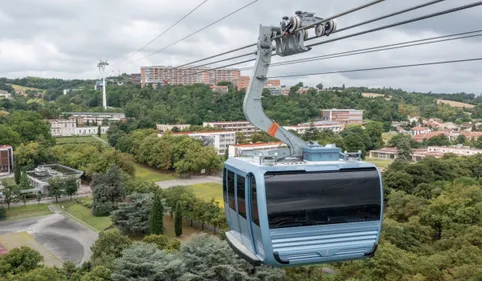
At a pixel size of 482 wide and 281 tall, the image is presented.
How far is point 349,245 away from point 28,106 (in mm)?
82297

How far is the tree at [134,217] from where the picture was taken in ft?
71.9

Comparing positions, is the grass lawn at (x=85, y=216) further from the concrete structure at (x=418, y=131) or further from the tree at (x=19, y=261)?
the concrete structure at (x=418, y=131)

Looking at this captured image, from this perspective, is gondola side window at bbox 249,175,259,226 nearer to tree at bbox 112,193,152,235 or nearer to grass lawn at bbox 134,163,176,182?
tree at bbox 112,193,152,235

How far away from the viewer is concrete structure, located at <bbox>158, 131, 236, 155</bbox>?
1860 inches

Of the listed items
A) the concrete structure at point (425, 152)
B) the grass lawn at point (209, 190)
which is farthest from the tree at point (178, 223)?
the concrete structure at point (425, 152)

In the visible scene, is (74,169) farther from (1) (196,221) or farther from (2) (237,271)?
(2) (237,271)

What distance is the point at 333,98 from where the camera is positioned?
8462cm

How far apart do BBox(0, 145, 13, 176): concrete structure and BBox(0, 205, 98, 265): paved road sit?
15.9 m

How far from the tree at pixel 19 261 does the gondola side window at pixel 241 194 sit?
10883 millimetres

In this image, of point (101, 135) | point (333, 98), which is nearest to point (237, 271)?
point (101, 135)

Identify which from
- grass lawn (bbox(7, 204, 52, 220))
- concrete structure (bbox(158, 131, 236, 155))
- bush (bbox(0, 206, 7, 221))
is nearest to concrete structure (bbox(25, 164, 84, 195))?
grass lawn (bbox(7, 204, 52, 220))

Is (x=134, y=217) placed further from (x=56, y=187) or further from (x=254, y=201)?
(x=254, y=201)

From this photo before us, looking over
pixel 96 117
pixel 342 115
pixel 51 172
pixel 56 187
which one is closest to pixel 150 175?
pixel 51 172

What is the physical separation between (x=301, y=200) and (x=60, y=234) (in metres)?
20.5
